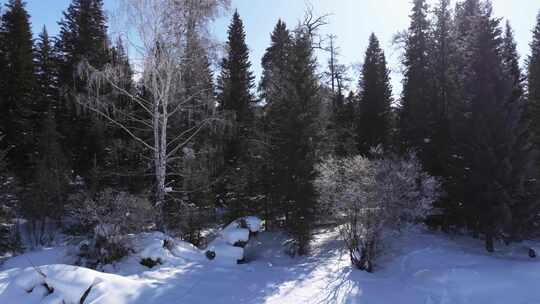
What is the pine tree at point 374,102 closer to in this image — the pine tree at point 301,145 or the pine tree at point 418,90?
the pine tree at point 418,90

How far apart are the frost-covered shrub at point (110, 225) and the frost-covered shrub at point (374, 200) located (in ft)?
19.9

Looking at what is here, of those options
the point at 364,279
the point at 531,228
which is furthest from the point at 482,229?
the point at 364,279

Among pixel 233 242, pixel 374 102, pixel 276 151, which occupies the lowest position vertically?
pixel 233 242

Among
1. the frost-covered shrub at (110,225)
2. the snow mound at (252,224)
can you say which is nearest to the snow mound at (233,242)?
the snow mound at (252,224)

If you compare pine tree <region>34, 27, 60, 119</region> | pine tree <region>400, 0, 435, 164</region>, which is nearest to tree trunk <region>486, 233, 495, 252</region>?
→ pine tree <region>400, 0, 435, 164</region>

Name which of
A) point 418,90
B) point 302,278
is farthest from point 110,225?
point 418,90

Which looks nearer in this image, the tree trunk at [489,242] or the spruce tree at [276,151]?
the tree trunk at [489,242]

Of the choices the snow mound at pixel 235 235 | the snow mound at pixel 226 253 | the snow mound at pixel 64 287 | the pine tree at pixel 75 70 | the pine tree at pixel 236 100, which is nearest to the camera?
the snow mound at pixel 64 287

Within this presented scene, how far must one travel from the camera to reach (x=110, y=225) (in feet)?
29.8

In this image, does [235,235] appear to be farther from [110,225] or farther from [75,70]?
[75,70]

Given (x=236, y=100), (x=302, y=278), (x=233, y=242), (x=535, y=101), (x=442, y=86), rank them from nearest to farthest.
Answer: (x=302, y=278)
(x=233, y=242)
(x=442, y=86)
(x=535, y=101)
(x=236, y=100)

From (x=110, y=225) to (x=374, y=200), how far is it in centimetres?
743

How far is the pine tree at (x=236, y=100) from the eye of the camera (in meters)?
16.6

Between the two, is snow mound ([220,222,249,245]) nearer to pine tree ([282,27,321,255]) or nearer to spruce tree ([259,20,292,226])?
pine tree ([282,27,321,255])
